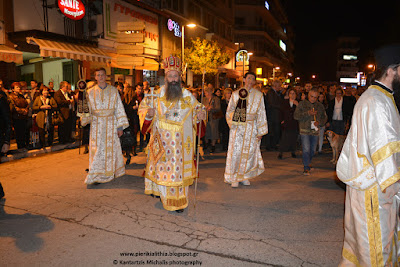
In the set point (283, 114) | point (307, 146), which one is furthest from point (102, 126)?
point (283, 114)

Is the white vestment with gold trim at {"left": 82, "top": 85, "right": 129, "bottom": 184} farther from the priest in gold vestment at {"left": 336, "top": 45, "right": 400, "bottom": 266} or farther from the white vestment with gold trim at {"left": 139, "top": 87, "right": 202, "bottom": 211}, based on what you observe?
the priest in gold vestment at {"left": 336, "top": 45, "right": 400, "bottom": 266}

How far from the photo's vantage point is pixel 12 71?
1352cm

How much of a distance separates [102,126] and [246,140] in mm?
2846

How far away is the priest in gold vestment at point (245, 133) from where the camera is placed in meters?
6.46

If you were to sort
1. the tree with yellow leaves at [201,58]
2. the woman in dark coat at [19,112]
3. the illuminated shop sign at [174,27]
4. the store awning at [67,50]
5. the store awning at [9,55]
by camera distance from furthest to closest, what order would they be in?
the illuminated shop sign at [174,27] < the tree with yellow leaves at [201,58] < the store awning at [67,50] < the store awning at [9,55] < the woman in dark coat at [19,112]

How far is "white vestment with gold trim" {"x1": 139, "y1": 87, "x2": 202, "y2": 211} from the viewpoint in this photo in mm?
4988

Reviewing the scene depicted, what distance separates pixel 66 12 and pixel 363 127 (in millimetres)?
14747

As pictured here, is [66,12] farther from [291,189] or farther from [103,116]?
[291,189]

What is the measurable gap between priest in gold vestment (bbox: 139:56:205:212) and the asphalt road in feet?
1.28

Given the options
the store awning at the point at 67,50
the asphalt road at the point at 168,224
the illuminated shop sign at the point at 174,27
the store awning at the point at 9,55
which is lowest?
the asphalt road at the point at 168,224

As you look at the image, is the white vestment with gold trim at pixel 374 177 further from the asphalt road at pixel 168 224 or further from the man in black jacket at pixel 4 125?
the man in black jacket at pixel 4 125

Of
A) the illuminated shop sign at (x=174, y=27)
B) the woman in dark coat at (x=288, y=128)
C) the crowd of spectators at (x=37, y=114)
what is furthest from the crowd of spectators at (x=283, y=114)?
the illuminated shop sign at (x=174, y=27)

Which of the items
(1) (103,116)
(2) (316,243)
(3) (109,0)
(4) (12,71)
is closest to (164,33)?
(3) (109,0)

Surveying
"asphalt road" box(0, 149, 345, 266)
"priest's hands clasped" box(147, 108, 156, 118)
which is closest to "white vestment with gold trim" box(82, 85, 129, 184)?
"asphalt road" box(0, 149, 345, 266)
